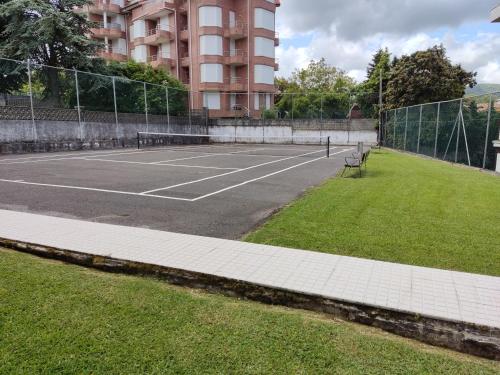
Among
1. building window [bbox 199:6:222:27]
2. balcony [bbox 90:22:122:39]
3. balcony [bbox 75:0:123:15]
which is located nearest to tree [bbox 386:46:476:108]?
building window [bbox 199:6:222:27]

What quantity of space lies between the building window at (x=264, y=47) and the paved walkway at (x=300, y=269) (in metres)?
44.1

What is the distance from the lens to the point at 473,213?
7082 mm

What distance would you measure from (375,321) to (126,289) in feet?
7.95

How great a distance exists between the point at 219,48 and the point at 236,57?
90.9 inches

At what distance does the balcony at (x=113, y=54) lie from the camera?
165 feet

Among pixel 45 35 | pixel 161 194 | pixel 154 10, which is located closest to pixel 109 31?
pixel 154 10

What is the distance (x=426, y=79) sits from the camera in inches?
1220

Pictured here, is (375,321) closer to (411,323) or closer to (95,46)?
(411,323)

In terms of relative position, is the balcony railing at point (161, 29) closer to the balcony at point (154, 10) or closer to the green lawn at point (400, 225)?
the balcony at point (154, 10)

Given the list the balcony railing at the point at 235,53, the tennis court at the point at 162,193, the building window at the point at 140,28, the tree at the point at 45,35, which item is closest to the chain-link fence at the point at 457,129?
the tennis court at the point at 162,193

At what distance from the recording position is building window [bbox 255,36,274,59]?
46156mm

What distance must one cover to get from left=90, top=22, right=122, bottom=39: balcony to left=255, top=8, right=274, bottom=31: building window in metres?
20.4

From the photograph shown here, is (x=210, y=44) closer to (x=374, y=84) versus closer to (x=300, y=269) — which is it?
(x=374, y=84)

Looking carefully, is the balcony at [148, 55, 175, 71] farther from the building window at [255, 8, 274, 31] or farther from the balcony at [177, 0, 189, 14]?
the building window at [255, 8, 274, 31]
